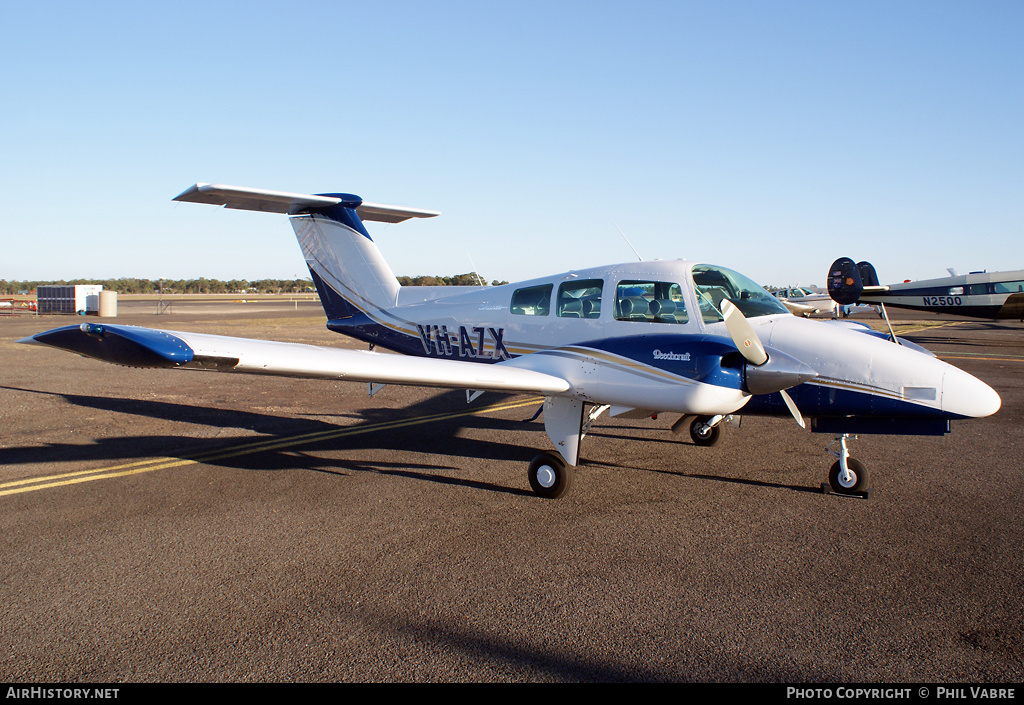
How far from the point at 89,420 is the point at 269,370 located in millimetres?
6501

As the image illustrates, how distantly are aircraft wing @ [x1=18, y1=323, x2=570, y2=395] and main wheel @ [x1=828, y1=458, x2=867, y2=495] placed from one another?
2.94 m

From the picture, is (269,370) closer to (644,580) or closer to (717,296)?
(644,580)

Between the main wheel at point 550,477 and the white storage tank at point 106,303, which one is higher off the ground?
Result: the white storage tank at point 106,303

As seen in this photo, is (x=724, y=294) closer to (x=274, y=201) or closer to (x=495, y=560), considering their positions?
(x=495, y=560)

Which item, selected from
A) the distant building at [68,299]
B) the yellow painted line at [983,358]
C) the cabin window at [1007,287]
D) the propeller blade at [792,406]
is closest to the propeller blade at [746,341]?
the propeller blade at [792,406]

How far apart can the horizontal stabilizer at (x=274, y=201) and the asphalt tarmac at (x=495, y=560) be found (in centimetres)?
347

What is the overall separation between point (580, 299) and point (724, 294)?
1.61m

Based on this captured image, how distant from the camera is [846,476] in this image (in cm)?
644

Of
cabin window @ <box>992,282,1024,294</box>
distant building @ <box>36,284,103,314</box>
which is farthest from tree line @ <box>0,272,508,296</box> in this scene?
cabin window @ <box>992,282,1024,294</box>

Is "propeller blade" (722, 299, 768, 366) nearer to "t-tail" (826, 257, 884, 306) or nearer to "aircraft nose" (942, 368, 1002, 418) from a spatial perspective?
"aircraft nose" (942, 368, 1002, 418)

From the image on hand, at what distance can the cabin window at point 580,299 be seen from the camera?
7172mm

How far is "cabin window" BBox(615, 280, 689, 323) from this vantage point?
662cm

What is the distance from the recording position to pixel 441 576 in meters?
4.55

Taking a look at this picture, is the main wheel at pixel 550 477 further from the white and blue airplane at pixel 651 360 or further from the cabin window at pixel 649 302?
the cabin window at pixel 649 302
